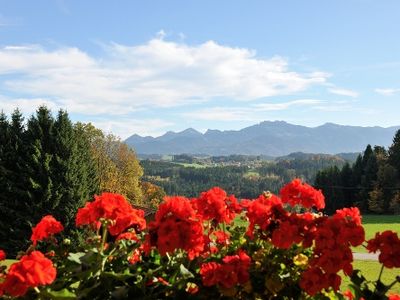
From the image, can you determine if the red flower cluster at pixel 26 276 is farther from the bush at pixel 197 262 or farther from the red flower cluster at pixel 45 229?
the red flower cluster at pixel 45 229

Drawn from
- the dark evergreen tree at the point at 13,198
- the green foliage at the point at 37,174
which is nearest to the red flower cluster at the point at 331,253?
the green foliage at the point at 37,174

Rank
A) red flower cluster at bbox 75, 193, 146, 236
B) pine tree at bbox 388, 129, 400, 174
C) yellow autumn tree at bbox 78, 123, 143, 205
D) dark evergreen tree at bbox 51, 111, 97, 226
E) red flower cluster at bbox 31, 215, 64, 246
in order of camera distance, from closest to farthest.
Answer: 1. red flower cluster at bbox 75, 193, 146, 236
2. red flower cluster at bbox 31, 215, 64, 246
3. dark evergreen tree at bbox 51, 111, 97, 226
4. yellow autumn tree at bbox 78, 123, 143, 205
5. pine tree at bbox 388, 129, 400, 174

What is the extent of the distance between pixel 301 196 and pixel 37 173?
27.2m

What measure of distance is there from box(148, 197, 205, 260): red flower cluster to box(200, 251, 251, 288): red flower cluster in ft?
0.59


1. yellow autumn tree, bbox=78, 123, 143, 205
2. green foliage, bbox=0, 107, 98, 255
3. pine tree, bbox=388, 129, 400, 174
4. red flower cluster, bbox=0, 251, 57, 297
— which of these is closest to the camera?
red flower cluster, bbox=0, 251, 57, 297

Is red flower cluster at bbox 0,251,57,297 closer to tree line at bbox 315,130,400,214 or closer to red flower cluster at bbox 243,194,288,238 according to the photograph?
red flower cluster at bbox 243,194,288,238

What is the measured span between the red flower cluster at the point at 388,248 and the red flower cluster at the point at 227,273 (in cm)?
81

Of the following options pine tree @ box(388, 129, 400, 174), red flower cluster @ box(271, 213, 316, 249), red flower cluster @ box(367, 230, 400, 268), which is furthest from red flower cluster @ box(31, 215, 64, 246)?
pine tree @ box(388, 129, 400, 174)

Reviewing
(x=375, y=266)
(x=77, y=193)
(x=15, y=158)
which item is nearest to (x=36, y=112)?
(x=15, y=158)

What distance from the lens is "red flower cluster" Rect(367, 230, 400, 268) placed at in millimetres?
2705

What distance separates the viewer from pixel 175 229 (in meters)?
2.72

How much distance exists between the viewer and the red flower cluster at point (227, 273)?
2709 mm

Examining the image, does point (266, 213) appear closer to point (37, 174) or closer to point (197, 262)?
point (197, 262)

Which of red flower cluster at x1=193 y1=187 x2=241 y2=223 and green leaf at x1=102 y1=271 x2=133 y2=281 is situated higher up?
red flower cluster at x1=193 y1=187 x2=241 y2=223
